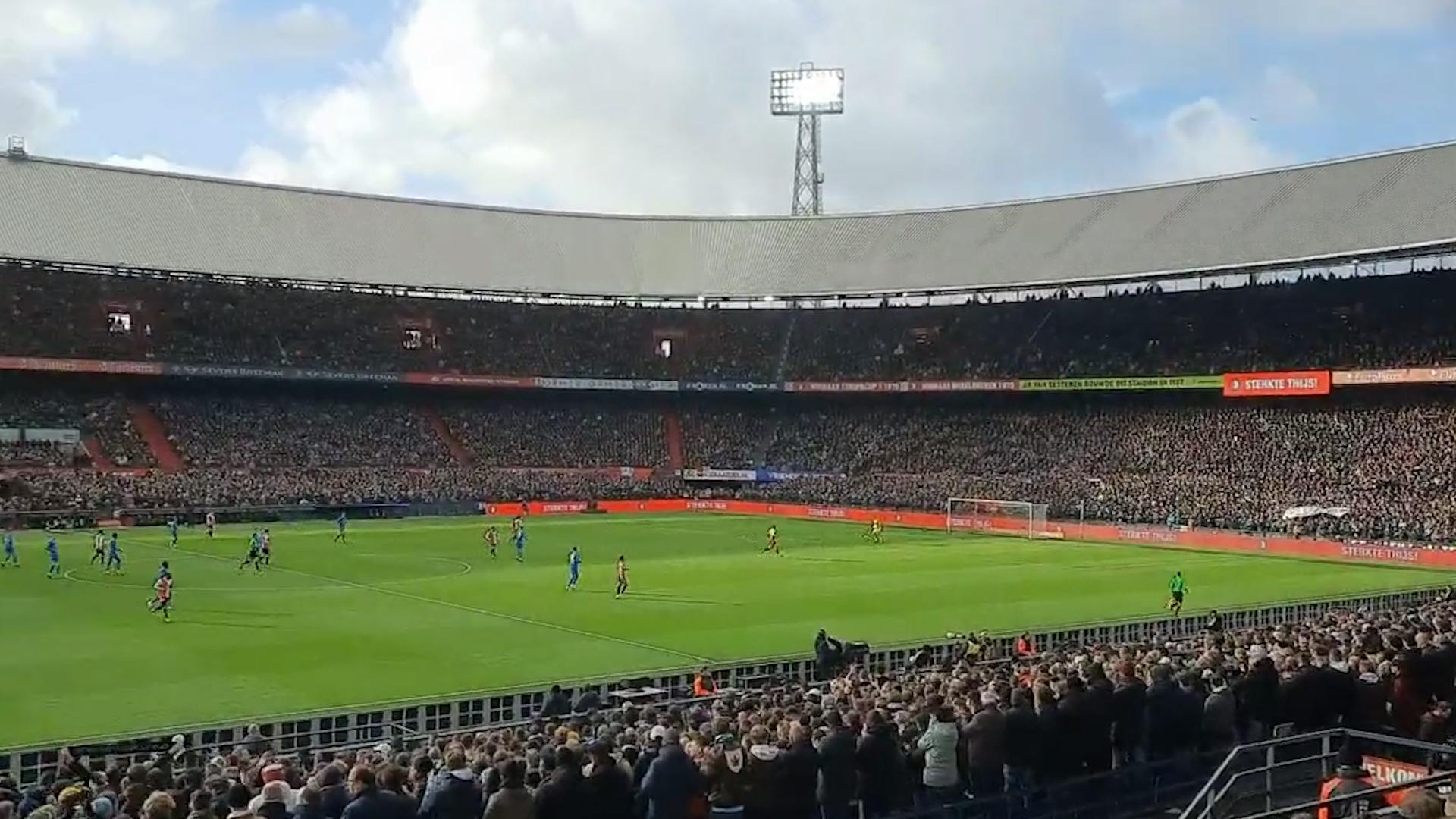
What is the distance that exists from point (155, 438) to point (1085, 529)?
48852 millimetres

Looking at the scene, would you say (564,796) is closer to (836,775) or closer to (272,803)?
(272,803)

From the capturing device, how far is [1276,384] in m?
65.5

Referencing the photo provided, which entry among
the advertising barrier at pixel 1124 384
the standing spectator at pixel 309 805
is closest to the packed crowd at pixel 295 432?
the advertising barrier at pixel 1124 384

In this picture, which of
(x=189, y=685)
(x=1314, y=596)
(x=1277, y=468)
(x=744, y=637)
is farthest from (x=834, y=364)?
(x=189, y=685)

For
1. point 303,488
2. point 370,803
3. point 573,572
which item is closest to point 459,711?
point 370,803

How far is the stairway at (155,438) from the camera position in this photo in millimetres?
69812

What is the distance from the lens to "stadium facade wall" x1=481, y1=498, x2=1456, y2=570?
166 ft

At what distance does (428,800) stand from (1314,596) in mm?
34428

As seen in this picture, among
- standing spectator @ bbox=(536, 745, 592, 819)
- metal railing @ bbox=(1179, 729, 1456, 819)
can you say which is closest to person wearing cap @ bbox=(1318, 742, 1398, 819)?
metal railing @ bbox=(1179, 729, 1456, 819)

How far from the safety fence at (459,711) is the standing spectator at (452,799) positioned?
5602 millimetres

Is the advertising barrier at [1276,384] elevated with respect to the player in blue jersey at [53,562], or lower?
elevated

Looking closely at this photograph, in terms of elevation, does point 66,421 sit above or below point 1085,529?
above

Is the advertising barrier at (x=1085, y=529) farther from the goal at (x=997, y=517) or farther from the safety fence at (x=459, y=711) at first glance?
the safety fence at (x=459, y=711)

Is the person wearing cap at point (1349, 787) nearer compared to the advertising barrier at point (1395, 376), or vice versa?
the person wearing cap at point (1349, 787)
